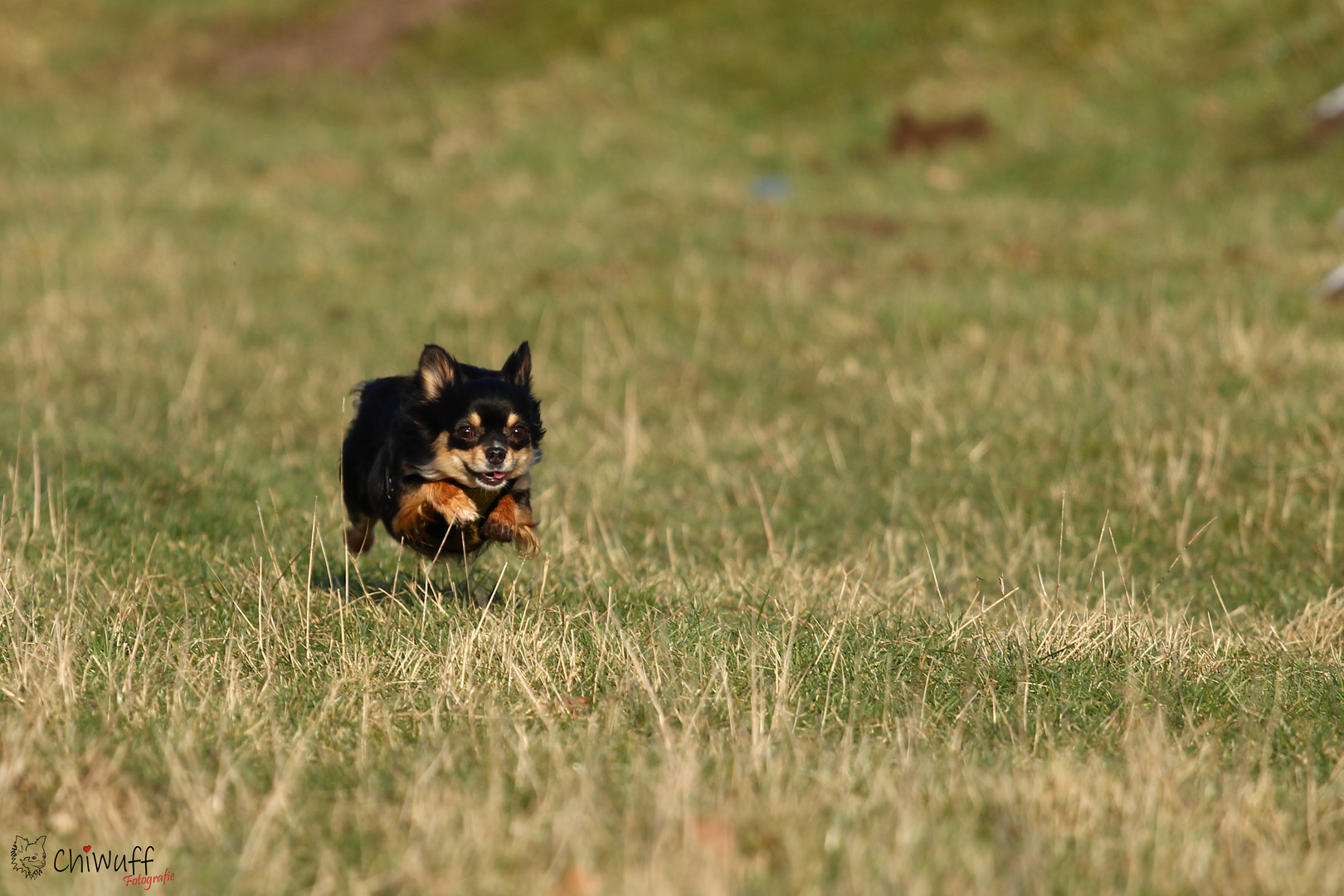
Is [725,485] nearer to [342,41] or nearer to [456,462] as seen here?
[456,462]

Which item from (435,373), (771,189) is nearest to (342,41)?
(771,189)

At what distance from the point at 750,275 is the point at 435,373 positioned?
27.8 feet

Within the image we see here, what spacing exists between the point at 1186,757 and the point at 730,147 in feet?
60.6

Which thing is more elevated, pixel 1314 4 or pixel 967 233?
pixel 1314 4

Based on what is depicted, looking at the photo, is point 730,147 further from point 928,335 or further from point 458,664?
point 458,664

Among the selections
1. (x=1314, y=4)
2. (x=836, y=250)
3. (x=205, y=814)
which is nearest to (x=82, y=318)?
(x=836, y=250)

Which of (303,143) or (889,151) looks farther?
(303,143)

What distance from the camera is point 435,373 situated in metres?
5.75

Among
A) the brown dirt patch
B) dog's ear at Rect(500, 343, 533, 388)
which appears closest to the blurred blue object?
dog's ear at Rect(500, 343, 533, 388)

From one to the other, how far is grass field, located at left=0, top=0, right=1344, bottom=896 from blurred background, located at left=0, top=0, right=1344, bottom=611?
0.07 metres

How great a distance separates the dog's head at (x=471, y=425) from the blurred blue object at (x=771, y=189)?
41.5 ft

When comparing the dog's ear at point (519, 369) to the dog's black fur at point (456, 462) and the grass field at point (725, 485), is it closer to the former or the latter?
the dog's black fur at point (456, 462)

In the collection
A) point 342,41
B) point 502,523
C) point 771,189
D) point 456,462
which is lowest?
point 502,523

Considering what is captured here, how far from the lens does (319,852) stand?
3.37 m
